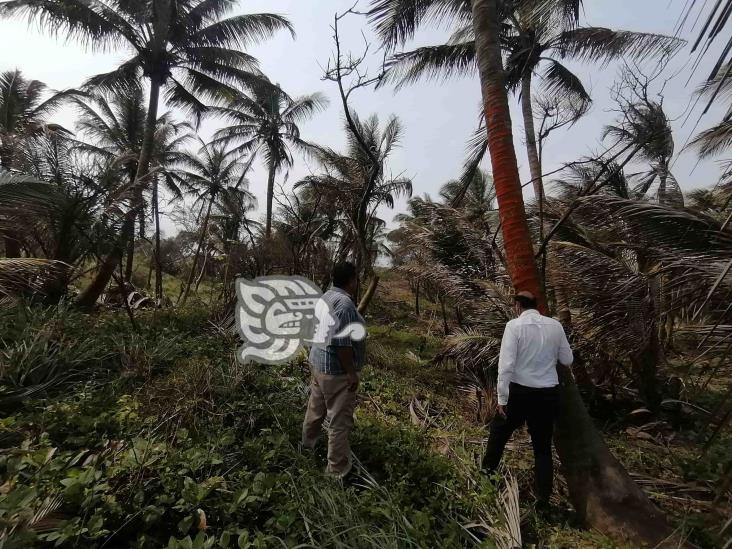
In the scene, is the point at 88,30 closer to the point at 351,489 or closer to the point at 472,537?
the point at 351,489

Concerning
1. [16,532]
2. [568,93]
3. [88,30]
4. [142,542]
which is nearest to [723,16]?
[142,542]

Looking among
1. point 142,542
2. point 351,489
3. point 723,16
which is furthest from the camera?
point 351,489

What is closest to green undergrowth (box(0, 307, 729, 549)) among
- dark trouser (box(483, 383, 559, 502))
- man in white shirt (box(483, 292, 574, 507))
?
dark trouser (box(483, 383, 559, 502))

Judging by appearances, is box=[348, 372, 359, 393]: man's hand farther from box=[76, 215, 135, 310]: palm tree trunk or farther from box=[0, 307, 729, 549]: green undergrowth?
box=[76, 215, 135, 310]: palm tree trunk

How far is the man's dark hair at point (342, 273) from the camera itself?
3.28m

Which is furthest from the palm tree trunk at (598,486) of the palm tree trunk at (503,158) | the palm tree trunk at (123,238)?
the palm tree trunk at (123,238)

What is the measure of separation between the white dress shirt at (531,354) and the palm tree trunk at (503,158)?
0.40 metres

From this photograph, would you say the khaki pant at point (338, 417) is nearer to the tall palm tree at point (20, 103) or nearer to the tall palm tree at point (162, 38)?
the tall palm tree at point (162, 38)

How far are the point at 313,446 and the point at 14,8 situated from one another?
11.4 meters

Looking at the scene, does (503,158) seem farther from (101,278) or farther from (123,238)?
(101,278)

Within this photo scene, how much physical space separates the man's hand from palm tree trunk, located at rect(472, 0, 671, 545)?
167 centimetres

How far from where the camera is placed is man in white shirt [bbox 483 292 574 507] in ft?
10.0

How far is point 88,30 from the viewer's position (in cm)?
890

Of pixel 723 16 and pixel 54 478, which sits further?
pixel 54 478
